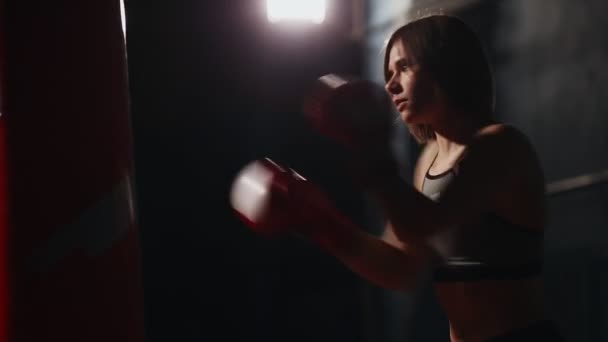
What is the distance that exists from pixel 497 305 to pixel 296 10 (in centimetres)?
250

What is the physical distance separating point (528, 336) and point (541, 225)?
21 centimetres

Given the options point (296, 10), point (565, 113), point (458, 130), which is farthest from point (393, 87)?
point (296, 10)

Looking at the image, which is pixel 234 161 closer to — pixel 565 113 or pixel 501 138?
pixel 565 113

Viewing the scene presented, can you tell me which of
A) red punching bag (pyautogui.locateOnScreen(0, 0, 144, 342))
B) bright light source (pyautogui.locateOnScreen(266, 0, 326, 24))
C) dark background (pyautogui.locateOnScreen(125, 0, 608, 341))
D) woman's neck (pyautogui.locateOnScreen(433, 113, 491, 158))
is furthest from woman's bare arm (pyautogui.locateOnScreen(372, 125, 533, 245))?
bright light source (pyautogui.locateOnScreen(266, 0, 326, 24))

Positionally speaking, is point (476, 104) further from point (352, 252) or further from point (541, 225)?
point (352, 252)

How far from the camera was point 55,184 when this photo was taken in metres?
1.50

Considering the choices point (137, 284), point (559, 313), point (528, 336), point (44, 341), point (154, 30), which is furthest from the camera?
point (154, 30)

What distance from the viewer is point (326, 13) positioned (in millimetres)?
3957

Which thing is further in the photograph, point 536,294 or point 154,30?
point 154,30

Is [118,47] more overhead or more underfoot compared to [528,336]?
more overhead

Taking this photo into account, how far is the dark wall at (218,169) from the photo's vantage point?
376cm

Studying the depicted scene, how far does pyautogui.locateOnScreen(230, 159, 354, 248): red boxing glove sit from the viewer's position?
149cm

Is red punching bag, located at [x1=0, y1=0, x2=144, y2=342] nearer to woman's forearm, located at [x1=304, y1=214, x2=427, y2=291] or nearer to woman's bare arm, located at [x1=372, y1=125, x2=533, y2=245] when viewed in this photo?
woman's forearm, located at [x1=304, y1=214, x2=427, y2=291]

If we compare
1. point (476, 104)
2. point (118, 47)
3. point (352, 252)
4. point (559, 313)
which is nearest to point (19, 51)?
point (118, 47)
